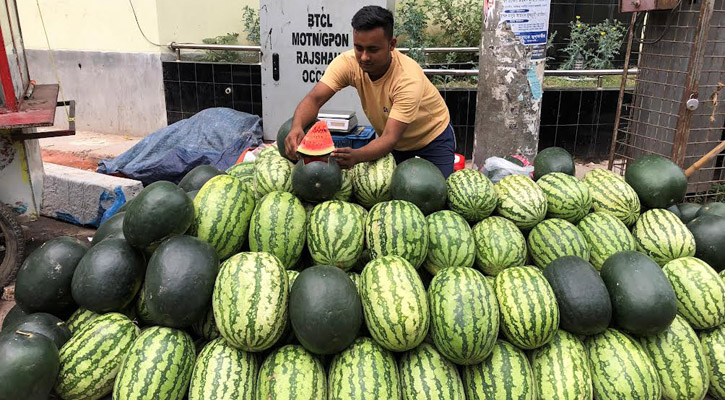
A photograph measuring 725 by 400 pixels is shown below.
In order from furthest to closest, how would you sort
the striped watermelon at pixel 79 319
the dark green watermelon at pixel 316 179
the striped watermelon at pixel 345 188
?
1. the striped watermelon at pixel 345 188
2. the dark green watermelon at pixel 316 179
3. the striped watermelon at pixel 79 319

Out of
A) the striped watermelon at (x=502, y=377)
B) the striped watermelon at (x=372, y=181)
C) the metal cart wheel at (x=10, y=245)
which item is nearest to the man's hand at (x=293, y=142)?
the striped watermelon at (x=372, y=181)

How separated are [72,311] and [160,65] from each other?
7024 mm

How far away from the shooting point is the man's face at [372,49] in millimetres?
3420

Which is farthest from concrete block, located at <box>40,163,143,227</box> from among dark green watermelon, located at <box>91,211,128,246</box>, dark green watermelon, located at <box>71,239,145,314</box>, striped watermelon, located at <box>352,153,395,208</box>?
striped watermelon, located at <box>352,153,395,208</box>

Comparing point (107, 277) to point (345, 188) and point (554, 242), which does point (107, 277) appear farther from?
point (554, 242)

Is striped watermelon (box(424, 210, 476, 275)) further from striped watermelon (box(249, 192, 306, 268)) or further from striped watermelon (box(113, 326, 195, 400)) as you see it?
striped watermelon (box(113, 326, 195, 400))

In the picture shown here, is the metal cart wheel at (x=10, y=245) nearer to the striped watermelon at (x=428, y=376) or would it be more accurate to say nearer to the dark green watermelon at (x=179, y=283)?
the dark green watermelon at (x=179, y=283)

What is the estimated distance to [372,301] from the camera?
2445 mm

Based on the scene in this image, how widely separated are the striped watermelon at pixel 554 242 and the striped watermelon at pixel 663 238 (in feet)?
1.29

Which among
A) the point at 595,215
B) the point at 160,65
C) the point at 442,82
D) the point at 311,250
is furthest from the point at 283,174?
the point at 160,65

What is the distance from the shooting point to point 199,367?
239cm

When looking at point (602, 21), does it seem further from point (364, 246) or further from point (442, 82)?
point (364, 246)

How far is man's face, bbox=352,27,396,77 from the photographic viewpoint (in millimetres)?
3420

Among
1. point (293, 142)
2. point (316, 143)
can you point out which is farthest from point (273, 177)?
point (316, 143)
